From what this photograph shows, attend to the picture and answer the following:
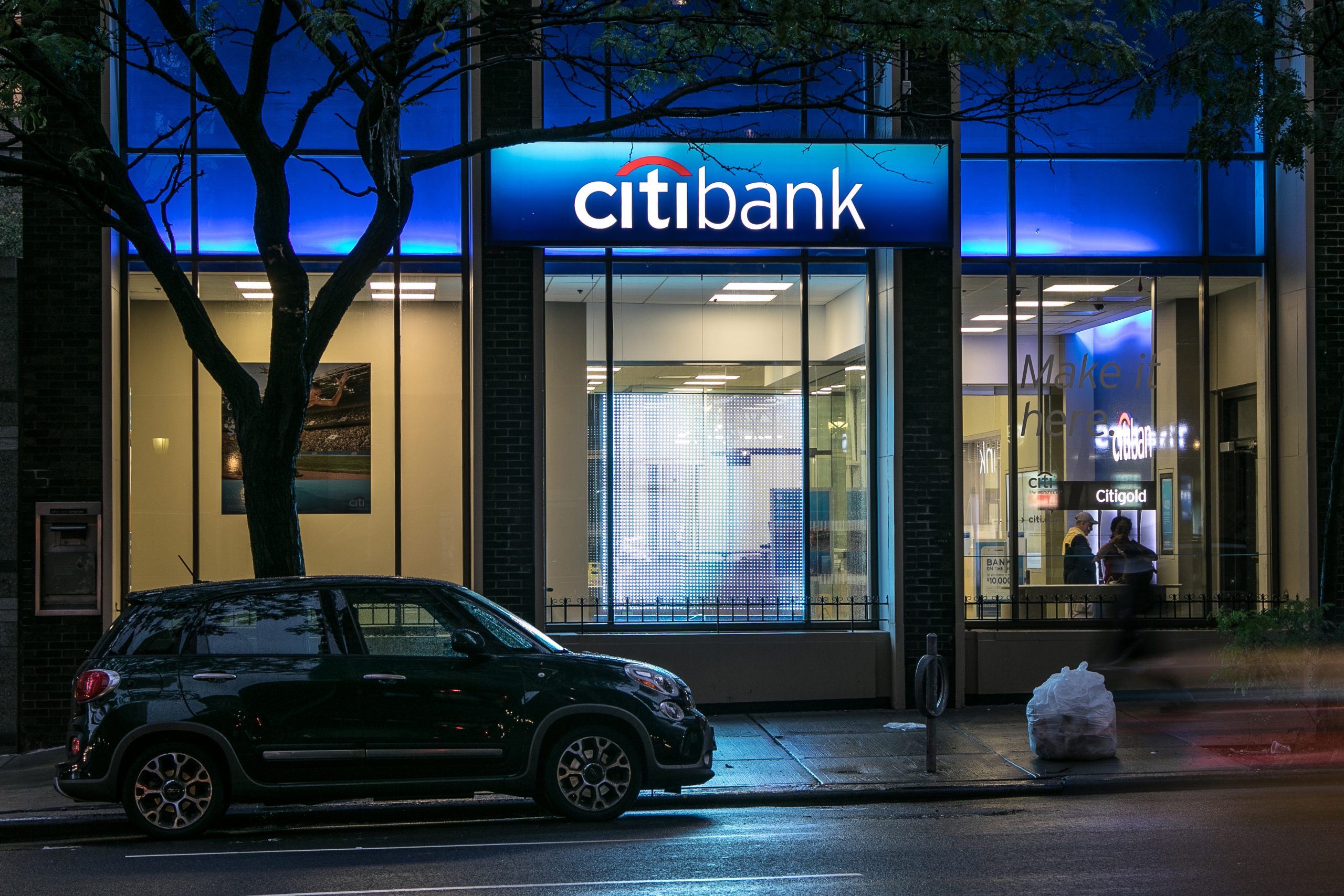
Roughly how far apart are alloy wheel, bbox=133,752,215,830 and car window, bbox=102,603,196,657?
676mm

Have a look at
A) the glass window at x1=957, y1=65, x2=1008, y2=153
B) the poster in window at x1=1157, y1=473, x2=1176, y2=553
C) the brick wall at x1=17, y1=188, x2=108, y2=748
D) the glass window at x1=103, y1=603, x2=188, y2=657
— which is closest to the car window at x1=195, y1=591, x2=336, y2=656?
the glass window at x1=103, y1=603, x2=188, y2=657

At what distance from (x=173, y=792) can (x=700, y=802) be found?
3.55m

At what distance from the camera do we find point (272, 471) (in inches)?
392

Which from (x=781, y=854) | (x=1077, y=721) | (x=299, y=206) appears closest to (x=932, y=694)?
(x=1077, y=721)

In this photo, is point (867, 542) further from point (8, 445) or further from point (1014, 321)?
point (8, 445)

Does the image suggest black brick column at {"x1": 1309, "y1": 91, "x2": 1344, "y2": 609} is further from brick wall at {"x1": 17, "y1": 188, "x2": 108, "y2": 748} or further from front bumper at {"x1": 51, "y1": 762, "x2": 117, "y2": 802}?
brick wall at {"x1": 17, "y1": 188, "x2": 108, "y2": 748}

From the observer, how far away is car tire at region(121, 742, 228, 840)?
8172 millimetres

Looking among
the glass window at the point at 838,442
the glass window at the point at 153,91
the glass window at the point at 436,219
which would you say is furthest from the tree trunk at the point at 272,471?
the glass window at the point at 838,442

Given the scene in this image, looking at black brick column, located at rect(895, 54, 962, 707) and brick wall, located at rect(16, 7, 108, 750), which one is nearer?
brick wall, located at rect(16, 7, 108, 750)

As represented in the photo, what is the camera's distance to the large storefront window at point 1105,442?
1371 cm

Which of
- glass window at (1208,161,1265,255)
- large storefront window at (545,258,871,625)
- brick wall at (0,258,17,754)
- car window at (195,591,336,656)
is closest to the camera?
car window at (195,591,336,656)

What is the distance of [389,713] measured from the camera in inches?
327

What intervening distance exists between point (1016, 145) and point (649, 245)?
4.22 m

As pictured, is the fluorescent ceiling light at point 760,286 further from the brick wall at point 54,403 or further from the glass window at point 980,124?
the brick wall at point 54,403
